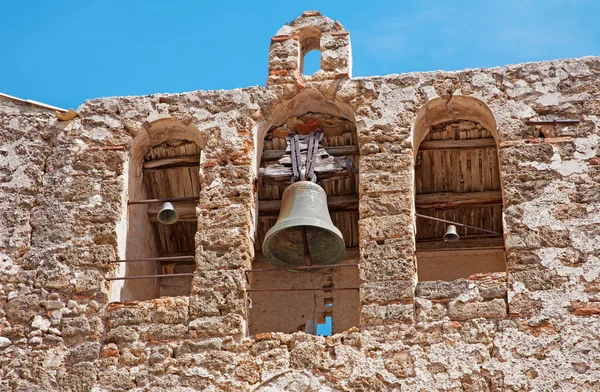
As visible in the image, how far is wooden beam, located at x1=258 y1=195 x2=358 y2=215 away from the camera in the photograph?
37.6 ft

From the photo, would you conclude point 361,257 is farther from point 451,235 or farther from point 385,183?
point 451,235

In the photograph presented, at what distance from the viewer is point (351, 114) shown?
423 inches

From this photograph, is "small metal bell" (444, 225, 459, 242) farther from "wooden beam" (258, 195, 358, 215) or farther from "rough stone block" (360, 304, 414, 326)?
"wooden beam" (258, 195, 358, 215)

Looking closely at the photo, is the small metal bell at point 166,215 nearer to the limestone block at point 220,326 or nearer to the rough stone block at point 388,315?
the limestone block at point 220,326

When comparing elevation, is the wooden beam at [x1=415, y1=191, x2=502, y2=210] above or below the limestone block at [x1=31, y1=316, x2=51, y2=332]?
above

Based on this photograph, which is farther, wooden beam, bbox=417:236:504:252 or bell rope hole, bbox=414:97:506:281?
wooden beam, bbox=417:236:504:252

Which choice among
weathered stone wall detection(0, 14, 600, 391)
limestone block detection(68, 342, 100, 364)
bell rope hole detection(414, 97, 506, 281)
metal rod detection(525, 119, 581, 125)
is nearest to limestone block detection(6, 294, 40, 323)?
weathered stone wall detection(0, 14, 600, 391)

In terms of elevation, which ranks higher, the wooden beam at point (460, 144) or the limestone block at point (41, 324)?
the wooden beam at point (460, 144)

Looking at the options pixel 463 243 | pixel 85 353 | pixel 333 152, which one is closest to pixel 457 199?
pixel 463 243

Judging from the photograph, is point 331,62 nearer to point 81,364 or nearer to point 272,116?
point 272,116

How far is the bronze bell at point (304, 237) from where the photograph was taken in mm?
10102

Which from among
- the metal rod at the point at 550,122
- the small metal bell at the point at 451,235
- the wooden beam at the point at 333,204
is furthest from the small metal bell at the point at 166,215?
the metal rod at the point at 550,122

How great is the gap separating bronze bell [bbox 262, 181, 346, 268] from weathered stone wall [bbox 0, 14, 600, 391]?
22 cm

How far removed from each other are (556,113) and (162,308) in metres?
3.23
